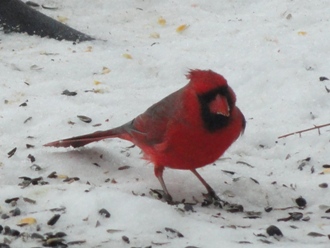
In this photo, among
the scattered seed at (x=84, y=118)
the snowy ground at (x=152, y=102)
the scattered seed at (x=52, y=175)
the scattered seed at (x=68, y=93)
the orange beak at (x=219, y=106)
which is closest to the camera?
the snowy ground at (x=152, y=102)

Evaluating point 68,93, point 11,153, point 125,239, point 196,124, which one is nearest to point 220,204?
point 196,124

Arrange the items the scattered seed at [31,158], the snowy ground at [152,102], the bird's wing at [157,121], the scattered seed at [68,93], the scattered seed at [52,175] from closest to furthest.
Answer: the snowy ground at [152,102] → the bird's wing at [157,121] → the scattered seed at [52,175] → the scattered seed at [31,158] → the scattered seed at [68,93]

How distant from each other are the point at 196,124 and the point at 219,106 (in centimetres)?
16

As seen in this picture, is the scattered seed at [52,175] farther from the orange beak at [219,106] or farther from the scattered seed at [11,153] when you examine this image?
the orange beak at [219,106]

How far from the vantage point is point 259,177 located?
4.27 m

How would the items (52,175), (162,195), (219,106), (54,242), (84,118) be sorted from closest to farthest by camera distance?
(54,242)
(219,106)
(162,195)
(52,175)
(84,118)

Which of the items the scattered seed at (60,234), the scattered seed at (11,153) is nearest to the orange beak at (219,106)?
the scattered seed at (60,234)

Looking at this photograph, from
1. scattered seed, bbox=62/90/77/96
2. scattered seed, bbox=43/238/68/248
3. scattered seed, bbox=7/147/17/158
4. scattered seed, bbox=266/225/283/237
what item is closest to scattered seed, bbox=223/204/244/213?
scattered seed, bbox=266/225/283/237

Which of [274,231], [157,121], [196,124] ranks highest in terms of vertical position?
[196,124]

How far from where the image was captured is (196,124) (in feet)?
12.0

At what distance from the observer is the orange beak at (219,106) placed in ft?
11.8

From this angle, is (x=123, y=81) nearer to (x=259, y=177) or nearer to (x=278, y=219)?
(x=259, y=177)

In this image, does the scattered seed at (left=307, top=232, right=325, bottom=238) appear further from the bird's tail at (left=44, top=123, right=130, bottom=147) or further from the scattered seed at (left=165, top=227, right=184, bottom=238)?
the bird's tail at (left=44, top=123, right=130, bottom=147)

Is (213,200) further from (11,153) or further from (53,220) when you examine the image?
(11,153)
